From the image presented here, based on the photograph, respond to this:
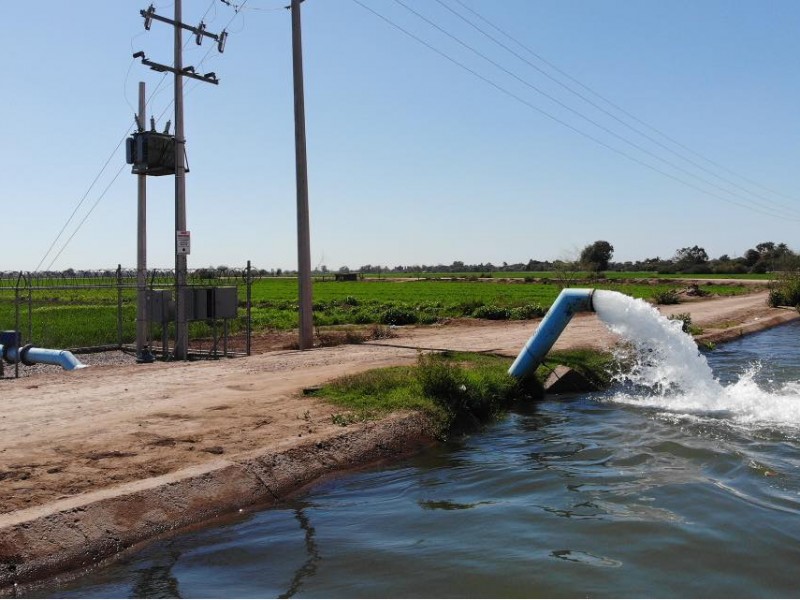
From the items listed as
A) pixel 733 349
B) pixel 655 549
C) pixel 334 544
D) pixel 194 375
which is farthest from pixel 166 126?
pixel 733 349

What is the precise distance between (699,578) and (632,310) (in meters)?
8.36

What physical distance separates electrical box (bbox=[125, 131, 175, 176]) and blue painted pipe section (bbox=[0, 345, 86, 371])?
494 centimetres

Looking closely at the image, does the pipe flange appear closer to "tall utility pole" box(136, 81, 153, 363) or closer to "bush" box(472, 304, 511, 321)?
"tall utility pole" box(136, 81, 153, 363)

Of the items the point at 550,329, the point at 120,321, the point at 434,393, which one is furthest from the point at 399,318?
the point at 434,393

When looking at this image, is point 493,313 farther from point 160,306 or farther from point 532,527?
point 532,527

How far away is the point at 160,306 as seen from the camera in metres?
18.3

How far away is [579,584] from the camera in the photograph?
18.7ft

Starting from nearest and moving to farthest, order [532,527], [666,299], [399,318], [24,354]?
[532,527], [24,354], [399,318], [666,299]

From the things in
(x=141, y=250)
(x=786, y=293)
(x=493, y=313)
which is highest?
(x=141, y=250)

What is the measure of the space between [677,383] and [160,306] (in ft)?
39.5

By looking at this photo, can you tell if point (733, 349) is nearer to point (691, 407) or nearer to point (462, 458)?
point (691, 407)

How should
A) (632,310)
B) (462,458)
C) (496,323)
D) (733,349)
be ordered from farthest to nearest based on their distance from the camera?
(496,323) → (733,349) → (632,310) → (462,458)

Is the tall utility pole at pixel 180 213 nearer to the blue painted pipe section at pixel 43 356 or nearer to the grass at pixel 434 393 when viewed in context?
the blue painted pipe section at pixel 43 356

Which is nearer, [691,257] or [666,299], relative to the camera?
[666,299]
